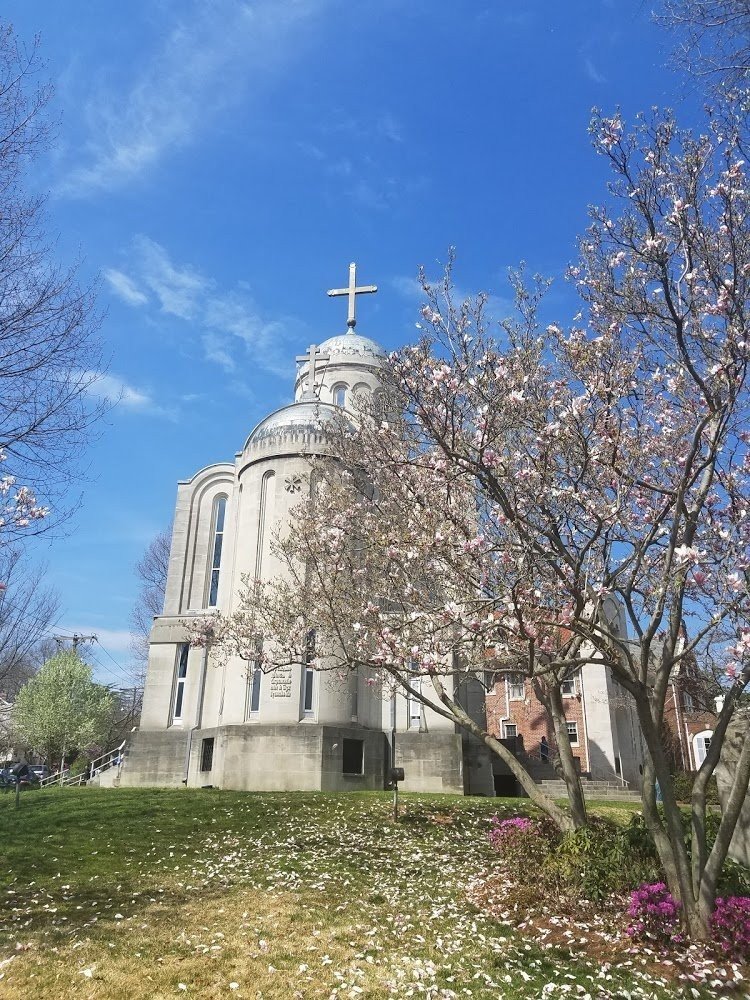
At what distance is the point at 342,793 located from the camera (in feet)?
67.9

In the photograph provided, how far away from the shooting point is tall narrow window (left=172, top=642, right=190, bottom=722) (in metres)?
26.8

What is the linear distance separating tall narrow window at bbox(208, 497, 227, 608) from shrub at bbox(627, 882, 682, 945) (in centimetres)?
2154

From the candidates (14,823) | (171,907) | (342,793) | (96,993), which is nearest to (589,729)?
(342,793)

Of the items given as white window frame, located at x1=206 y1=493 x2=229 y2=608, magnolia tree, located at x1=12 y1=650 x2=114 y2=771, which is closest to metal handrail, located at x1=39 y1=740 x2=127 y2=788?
magnolia tree, located at x1=12 y1=650 x2=114 y2=771

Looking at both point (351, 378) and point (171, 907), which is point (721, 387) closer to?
point (171, 907)

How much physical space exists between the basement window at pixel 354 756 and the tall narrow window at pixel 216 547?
27.4ft

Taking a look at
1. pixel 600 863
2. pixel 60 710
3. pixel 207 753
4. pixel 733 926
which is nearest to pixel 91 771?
pixel 207 753

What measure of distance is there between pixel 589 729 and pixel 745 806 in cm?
2948

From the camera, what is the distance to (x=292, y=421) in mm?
26797

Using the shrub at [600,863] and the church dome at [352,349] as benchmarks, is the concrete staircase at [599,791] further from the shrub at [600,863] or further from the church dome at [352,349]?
the church dome at [352,349]

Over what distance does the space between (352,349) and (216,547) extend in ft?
39.9

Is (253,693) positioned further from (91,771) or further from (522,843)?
(522,843)

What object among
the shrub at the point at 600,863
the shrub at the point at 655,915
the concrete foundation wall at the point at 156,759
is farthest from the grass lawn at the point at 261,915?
the concrete foundation wall at the point at 156,759

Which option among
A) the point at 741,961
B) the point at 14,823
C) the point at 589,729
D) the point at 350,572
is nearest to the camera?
the point at 741,961
